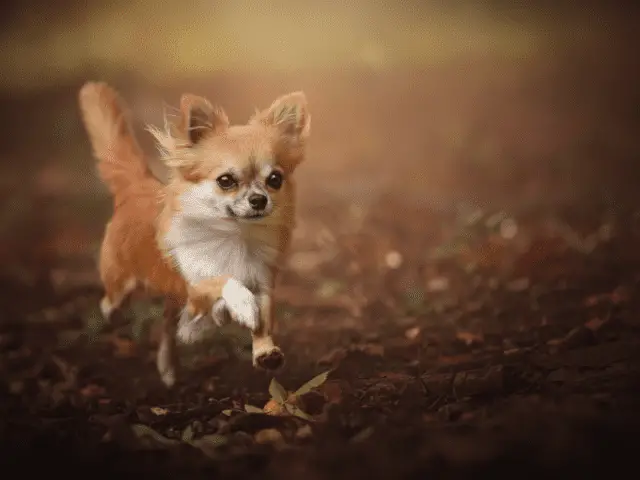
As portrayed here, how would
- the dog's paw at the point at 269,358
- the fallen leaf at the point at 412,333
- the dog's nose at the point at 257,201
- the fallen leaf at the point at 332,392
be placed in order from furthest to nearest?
the fallen leaf at the point at 412,333 < the fallen leaf at the point at 332,392 < the dog's paw at the point at 269,358 < the dog's nose at the point at 257,201

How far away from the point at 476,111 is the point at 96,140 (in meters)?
1.29

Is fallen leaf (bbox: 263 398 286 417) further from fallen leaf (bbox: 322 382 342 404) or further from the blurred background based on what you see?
the blurred background

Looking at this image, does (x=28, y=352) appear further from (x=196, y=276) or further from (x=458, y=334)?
(x=458, y=334)

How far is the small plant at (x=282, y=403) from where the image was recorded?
2.11m

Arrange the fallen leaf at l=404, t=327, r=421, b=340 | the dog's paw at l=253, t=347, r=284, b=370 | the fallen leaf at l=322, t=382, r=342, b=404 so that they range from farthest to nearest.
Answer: the fallen leaf at l=404, t=327, r=421, b=340, the fallen leaf at l=322, t=382, r=342, b=404, the dog's paw at l=253, t=347, r=284, b=370

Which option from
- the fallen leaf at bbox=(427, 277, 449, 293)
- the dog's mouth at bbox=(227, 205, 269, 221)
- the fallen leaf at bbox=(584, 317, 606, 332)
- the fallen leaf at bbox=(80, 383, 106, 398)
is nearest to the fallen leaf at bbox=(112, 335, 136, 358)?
the fallen leaf at bbox=(80, 383, 106, 398)

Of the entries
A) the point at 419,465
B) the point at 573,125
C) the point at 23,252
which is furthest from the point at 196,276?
the point at 573,125

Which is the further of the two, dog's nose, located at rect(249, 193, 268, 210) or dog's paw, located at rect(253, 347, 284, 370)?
dog's paw, located at rect(253, 347, 284, 370)

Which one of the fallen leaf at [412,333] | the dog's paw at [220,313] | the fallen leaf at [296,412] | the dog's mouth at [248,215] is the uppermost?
the dog's mouth at [248,215]

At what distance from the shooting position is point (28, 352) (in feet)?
7.25

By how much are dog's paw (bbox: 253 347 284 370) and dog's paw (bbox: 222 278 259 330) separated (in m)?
0.11

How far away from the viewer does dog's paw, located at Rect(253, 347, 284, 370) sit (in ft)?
6.73

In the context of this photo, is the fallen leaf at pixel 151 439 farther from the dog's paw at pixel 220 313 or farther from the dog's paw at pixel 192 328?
→ the dog's paw at pixel 220 313

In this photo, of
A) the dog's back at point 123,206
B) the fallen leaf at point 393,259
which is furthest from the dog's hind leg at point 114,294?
the fallen leaf at point 393,259
